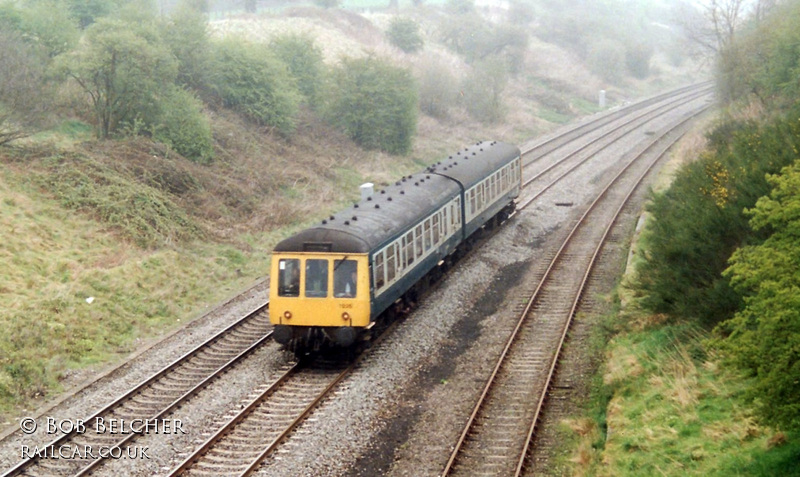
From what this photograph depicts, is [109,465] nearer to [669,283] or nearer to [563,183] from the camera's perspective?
[669,283]

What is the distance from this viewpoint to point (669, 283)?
48.6 ft

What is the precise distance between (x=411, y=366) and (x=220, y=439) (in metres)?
4.45

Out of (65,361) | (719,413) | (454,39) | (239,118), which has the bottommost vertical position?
(65,361)

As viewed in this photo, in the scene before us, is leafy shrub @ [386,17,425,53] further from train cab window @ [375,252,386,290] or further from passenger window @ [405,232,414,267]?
train cab window @ [375,252,386,290]

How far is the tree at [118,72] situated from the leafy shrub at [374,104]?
37.6ft

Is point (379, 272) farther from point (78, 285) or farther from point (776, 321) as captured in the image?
point (776, 321)

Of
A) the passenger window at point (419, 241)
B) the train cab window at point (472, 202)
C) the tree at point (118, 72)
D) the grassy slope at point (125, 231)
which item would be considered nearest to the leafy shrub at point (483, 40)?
the grassy slope at point (125, 231)

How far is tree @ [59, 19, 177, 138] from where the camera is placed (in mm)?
25734

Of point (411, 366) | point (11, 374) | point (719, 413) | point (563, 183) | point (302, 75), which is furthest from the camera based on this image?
point (302, 75)

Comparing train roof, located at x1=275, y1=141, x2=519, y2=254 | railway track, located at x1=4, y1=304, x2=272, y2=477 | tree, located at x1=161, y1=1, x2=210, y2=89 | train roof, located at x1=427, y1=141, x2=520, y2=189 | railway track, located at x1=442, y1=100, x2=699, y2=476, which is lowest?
railway track, located at x1=4, y1=304, x2=272, y2=477

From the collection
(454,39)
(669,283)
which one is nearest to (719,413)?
(669,283)

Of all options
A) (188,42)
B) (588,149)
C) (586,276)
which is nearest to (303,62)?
(188,42)

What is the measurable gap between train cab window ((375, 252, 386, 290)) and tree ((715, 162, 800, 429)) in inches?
313

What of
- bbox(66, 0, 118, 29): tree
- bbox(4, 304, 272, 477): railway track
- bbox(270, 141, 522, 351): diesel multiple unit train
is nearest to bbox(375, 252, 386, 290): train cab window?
bbox(270, 141, 522, 351): diesel multiple unit train
